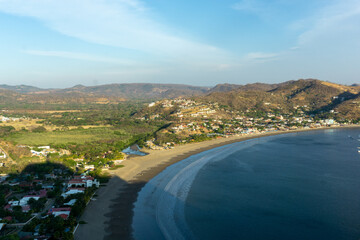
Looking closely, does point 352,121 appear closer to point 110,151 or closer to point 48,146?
point 110,151

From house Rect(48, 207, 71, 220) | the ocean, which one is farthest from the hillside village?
the ocean

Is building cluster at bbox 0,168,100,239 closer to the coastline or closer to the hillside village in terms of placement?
the hillside village

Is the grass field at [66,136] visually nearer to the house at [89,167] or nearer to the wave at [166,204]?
the house at [89,167]

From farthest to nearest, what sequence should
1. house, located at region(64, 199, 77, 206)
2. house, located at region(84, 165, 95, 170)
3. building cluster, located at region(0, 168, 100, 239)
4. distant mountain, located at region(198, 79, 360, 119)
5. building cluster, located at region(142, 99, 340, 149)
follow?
distant mountain, located at region(198, 79, 360, 119) → building cluster, located at region(142, 99, 340, 149) → house, located at region(84, 165, 95, 170) → house, located at region(64, 199, 77, 206) → building cluster, located at region(0, 168, 100, 239)

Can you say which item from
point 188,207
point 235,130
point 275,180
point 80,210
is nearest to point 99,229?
point 80,210

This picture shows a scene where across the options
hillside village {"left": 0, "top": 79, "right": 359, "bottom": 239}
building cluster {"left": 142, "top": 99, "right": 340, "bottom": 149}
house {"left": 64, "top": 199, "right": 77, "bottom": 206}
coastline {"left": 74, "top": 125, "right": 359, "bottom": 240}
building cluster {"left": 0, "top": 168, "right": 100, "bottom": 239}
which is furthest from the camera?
building cluster {"left": 142, "top": 99, "right": 340, "bottom": 149}

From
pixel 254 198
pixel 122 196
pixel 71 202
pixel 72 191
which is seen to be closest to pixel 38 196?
pixel 72 191

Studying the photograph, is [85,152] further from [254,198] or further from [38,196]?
[254,198]
